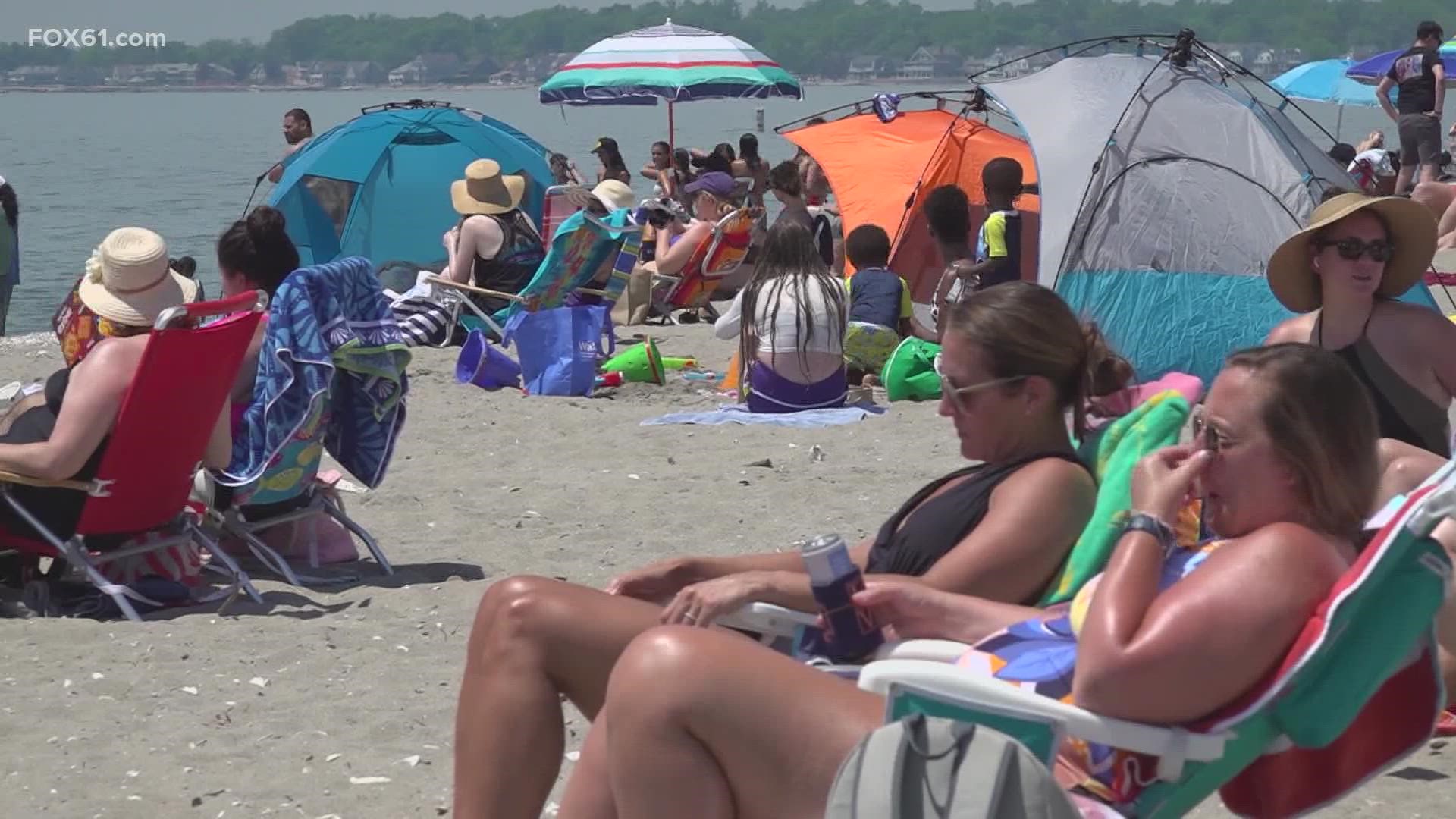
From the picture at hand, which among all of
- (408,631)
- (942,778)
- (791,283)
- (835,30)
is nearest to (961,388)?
(942,778)

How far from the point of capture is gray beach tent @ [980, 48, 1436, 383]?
8.52m

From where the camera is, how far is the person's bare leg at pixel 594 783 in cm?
267

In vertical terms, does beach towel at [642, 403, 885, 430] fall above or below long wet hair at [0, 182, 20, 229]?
below

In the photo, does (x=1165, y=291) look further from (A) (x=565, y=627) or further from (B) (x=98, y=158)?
(B) (x=98, y=158)

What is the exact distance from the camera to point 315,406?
16.3 ft

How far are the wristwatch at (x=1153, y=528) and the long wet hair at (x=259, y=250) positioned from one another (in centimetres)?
351

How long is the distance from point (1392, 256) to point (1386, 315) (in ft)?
0.43

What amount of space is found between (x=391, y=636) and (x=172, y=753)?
0.92 metres

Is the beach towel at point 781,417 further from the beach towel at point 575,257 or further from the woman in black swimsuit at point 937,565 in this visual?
the woman in black swimsuit at point 937,565

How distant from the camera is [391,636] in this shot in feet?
15.3

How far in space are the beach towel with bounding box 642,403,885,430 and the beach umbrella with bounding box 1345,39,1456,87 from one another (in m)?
14.5

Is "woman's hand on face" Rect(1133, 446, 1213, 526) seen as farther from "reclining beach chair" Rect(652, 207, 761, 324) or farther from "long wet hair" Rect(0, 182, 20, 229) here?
"long wet hair" Rect(0, 182, 20, 229)

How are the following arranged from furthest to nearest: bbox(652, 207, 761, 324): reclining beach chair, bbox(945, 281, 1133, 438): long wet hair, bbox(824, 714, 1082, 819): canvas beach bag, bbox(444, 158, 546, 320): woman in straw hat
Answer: bbox(652, 207, 761, 324): reclining beach chair, bbox(444, 158, 546, 320): woman in straw hat, bbox(945, 281, 1133, 438): long wet hair, bbox(824, 714, 1082, 819): canvas beach bag

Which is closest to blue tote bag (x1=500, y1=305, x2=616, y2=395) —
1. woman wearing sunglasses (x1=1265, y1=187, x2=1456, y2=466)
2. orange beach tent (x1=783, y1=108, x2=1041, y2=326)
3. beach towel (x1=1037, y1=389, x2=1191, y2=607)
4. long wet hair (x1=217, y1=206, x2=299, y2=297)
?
orange beach tent (x1=783, y1=108, x2=1041, y2=326)
